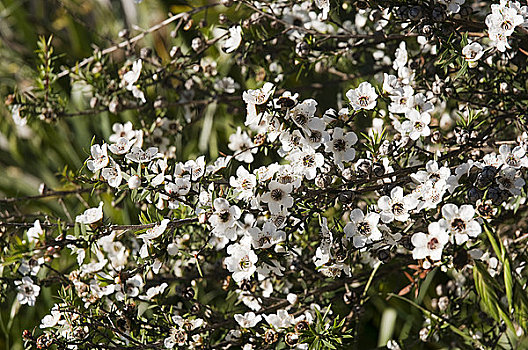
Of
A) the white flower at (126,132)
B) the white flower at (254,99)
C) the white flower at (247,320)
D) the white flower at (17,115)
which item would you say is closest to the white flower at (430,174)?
the white flower at (254,99)

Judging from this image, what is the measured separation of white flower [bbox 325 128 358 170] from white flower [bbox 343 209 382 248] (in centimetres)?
8

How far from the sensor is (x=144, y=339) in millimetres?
814

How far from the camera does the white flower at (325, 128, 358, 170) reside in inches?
30.0

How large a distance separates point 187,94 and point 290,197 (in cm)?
55

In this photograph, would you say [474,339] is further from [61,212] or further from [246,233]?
[61,212]

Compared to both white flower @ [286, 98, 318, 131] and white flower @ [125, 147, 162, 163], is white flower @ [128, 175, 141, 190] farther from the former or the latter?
white flower @ [286, 98, 318, 131]

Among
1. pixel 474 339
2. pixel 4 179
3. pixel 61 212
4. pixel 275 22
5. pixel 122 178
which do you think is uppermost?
pixel 4 179

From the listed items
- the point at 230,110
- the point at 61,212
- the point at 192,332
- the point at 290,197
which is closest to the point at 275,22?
the point at 230,110

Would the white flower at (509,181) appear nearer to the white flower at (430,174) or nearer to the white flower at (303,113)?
the white flower at (430,174)

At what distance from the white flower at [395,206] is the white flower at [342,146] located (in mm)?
77

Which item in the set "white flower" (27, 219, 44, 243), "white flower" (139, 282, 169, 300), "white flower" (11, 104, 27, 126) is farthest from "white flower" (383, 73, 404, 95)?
"white flower" (11, 104, 27, 126)

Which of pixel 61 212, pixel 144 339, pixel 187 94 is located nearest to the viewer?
pixel 144 339

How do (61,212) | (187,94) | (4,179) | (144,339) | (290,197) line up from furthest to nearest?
1. (4,179)
2. (61,212)
3. (187,94)
4. (144,339)
5. (290,197)

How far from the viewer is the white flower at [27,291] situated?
2.90 feet
